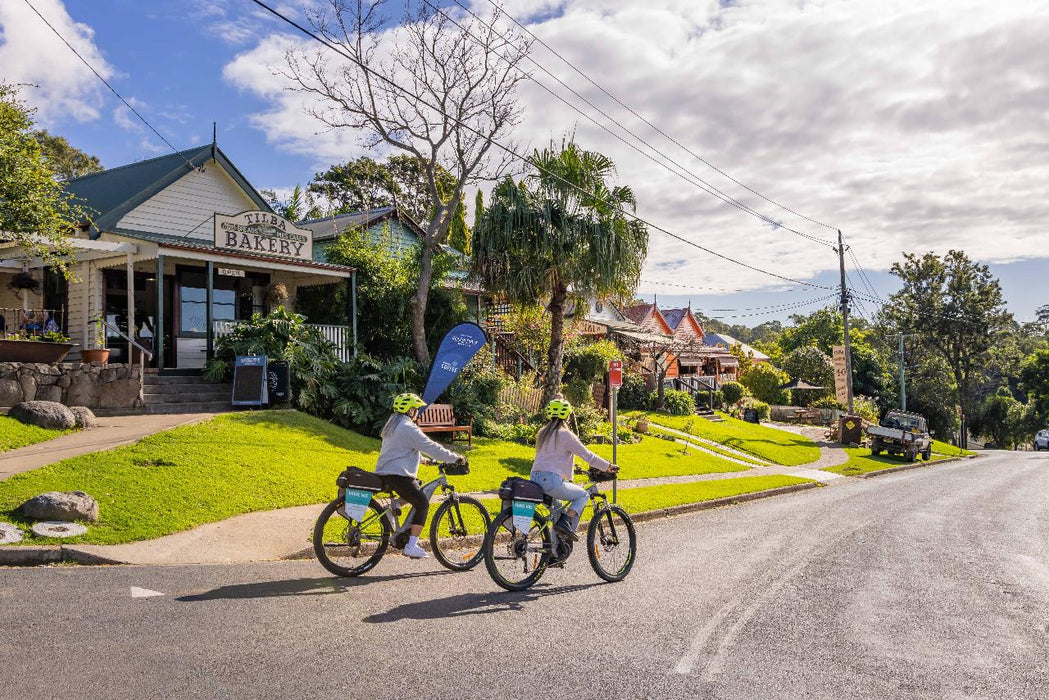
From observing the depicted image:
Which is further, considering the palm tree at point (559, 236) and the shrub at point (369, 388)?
the palm tree at point (559, 236)

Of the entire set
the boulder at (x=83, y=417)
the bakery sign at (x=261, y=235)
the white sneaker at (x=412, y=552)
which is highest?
the bakery sign at (x=261, y=235)

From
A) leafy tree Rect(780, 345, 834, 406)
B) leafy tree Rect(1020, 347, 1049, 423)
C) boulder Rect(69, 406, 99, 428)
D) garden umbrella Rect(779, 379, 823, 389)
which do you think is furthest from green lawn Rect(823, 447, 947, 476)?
leafy tree Rect(1020, 347, 1049, 423)

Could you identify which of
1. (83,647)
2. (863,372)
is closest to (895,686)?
(83,647)

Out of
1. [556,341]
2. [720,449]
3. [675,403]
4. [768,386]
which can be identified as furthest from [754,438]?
[768,386]

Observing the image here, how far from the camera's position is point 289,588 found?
6.86 meters

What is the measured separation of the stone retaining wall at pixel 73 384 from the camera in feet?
44.8

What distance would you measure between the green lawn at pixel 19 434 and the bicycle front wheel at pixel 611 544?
9092mm

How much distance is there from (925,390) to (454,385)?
50.9 m

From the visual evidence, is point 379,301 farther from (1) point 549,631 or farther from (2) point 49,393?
(1) point 549,631

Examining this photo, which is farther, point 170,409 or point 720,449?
point 720,449

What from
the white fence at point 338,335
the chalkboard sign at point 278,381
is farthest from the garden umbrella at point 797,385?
the chalkboard sign at point 278,381

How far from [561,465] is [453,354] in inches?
411

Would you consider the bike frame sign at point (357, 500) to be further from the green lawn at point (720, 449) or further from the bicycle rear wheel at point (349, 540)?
the green lawn at point (720, 449)

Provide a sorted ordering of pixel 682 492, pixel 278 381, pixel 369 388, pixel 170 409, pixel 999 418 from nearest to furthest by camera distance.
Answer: pixel 682 492 < pixel 170 409 < pixel 278 381 < pixel 369 388 < pixel 999 418
